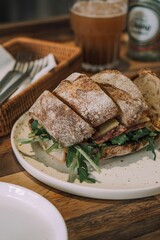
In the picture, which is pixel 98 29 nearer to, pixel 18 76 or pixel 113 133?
pixel 18 76

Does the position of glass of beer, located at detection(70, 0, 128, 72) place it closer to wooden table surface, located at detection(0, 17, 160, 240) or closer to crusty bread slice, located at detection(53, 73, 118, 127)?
crusty bread slice, located at detection(53, 73, 118, 127)

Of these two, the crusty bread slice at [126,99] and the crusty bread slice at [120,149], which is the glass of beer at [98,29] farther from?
the crusty bread slice at [120,149]

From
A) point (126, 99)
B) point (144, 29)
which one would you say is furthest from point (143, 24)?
point (126, 99)

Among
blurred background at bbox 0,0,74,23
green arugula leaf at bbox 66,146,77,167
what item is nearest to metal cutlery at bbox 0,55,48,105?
green arugula leaf at bbox 66,146,77,167

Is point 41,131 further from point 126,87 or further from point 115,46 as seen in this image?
point 115,46

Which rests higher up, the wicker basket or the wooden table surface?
the wicker basket

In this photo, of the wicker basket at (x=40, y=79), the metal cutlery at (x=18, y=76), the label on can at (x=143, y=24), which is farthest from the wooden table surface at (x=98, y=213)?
the label on can at (x=143, y=24)
